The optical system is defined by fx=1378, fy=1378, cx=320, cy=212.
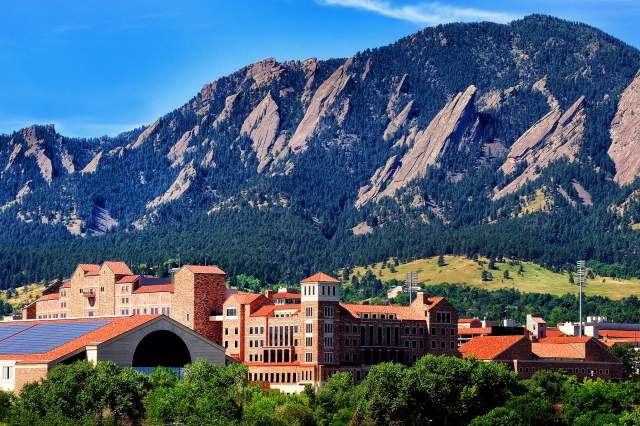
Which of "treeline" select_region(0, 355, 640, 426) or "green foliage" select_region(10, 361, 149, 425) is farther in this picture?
"green foliage" select_region(10, 361, 149, 425)

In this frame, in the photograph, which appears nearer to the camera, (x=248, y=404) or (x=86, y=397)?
(x=86, y=397)

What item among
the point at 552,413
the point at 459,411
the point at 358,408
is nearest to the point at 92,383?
the point at 358,408

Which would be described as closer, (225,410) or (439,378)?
(225,410)

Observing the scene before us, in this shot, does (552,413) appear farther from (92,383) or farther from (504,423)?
(92,383)

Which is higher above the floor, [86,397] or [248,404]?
[86,397]

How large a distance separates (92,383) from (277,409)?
25493mm

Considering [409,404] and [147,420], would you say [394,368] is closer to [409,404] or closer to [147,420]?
[409,404]

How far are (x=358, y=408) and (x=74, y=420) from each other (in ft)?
133

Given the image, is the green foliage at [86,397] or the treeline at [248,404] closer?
the treeline at [248,404]

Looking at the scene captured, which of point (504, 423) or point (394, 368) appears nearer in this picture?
point (504, 423)

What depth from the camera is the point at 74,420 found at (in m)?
180

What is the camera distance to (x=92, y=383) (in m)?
188

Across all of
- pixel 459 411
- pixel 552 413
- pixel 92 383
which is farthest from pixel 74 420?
pixel 552 413

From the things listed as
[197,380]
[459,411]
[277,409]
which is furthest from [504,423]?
[197,380]
